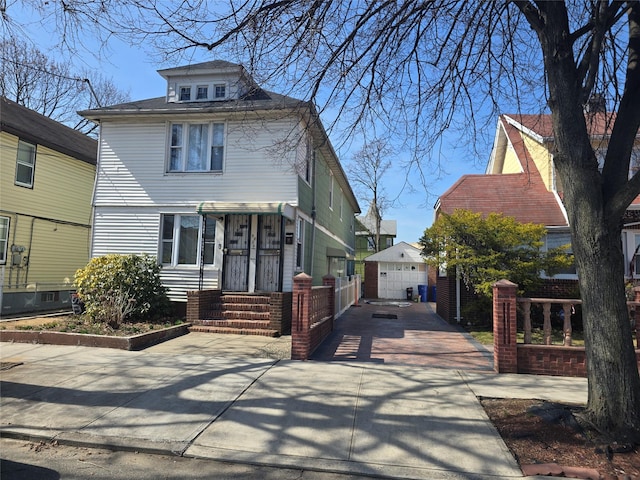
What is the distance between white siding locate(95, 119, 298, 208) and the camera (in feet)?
36.5

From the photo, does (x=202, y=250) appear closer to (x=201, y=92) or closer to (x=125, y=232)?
(x=125, y=232)

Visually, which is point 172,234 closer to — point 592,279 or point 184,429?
point 184,429

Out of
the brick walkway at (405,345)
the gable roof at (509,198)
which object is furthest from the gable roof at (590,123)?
the brick walkway at (405,345)

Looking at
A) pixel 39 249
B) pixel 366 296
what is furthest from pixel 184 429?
pixel 366 296

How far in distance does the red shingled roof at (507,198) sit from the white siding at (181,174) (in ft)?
23.0

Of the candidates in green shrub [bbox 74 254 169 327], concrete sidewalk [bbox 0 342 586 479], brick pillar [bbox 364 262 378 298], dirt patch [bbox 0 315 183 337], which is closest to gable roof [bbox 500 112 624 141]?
concrete sidewalk [bbox 0 342 586 479]

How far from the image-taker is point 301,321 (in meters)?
7.31

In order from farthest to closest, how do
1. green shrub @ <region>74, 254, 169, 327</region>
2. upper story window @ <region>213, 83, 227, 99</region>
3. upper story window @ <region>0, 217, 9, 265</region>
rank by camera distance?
Result: 1. upper story window @ <region>0, 217, 9, 265</region>
2. upper story window @ <region>213, 83, 227, 99</region>
3. green shrub @ <region>74, 254, 169, 327</region>

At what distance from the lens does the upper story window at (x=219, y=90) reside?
1244 centimetres

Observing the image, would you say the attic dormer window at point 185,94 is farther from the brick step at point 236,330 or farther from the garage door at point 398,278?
the garage door at point 398,278

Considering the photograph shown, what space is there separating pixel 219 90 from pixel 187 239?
4.83m

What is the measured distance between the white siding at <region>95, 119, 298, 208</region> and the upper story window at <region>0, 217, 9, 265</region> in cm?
399

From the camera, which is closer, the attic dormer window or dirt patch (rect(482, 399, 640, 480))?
dirt patch (rect(482, 399, 640, 480))

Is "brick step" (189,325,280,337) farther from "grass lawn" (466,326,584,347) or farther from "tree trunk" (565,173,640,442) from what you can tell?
"tree trunk" (565,173,640,442)
